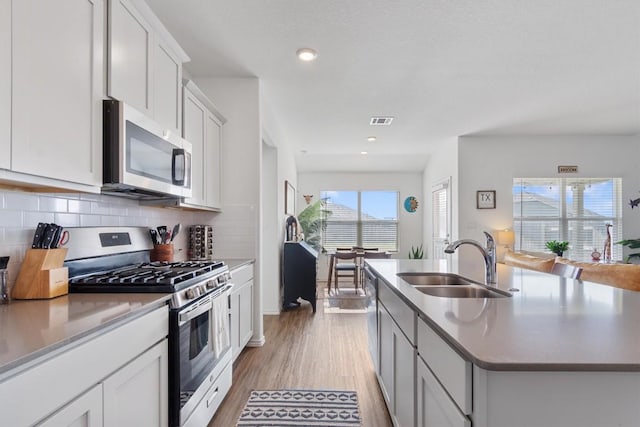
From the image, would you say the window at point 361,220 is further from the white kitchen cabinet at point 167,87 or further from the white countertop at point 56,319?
the white countertop at point 56,319

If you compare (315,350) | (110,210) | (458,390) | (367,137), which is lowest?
(315,350)

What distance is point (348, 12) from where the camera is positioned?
2.32 m

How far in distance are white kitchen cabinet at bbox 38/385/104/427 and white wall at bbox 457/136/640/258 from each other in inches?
211

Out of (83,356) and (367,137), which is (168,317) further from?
(367,137)

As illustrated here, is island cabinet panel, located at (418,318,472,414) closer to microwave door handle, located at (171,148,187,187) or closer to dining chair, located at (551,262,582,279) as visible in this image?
dining chair, located at (551,262,582,279)

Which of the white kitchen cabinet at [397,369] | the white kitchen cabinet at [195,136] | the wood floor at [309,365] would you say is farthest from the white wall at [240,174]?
the white kitchen cabinet at [397,369]

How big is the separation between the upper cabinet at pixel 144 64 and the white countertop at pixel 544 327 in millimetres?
1625

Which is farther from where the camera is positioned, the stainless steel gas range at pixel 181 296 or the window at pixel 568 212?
the window at pixel 568 212

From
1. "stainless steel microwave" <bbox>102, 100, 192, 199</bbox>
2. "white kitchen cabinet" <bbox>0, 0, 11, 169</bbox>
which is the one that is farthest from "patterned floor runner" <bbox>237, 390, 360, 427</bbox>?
"white kitchen cabinet" <bbox>0, 0, 11, 169</bbox>

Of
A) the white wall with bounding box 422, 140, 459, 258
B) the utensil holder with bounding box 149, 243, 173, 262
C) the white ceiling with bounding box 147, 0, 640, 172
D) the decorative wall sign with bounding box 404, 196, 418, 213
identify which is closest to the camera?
the white ceiling with bounding box 147, 0, 640, 172

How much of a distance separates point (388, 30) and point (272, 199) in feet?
8.69

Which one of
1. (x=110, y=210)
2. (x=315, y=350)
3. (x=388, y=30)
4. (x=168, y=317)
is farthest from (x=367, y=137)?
(x=168, y=317)

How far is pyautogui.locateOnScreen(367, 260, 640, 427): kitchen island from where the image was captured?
2.61 ft

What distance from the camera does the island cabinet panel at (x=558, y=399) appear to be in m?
0.80
